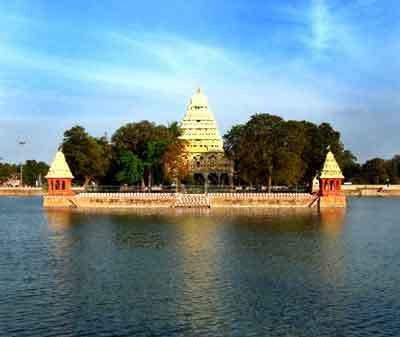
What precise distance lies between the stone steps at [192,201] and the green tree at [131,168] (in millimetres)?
10907

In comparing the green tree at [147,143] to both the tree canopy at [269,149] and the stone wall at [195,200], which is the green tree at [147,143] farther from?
the stone wall at [195,200]

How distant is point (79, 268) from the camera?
2859 centimetres

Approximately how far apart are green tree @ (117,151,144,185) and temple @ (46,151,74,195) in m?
9.57

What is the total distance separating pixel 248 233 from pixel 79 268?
15751 mm

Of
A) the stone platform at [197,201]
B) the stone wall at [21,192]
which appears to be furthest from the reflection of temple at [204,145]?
the stone wall at [21,192]

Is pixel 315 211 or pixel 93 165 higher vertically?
pixel 93 165

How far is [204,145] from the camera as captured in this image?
4210 inches

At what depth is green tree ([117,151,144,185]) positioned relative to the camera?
78812 millimetres

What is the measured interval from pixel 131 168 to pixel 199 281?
54.4 meters

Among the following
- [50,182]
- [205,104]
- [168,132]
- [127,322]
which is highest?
[205,104]

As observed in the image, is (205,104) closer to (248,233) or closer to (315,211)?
(315,211)

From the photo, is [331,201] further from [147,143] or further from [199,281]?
[199,281]

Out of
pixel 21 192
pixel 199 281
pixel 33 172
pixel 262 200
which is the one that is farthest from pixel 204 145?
pixel 199 281

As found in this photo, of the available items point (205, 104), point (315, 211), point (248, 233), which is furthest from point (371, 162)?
point (248, 233)
